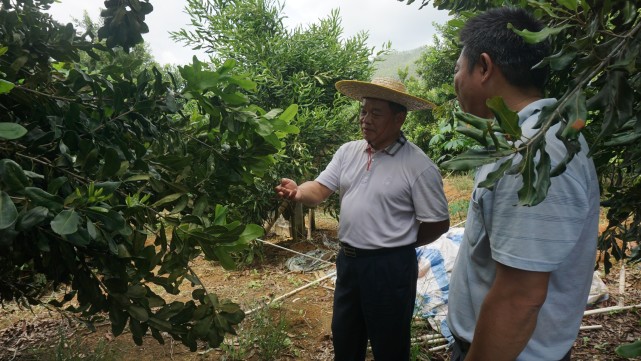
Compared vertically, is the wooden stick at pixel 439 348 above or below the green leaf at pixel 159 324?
below

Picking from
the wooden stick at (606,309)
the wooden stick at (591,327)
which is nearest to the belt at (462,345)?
the wooden stick at (591,327)

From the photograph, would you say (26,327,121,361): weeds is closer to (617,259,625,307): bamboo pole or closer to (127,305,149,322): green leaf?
(127,305,149,322): green leaf

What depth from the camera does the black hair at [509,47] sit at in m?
1.17

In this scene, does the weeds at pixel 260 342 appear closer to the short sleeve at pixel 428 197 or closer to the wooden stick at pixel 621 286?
the short sleeve at pixel 428 197

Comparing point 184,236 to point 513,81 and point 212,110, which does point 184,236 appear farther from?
point 513,81

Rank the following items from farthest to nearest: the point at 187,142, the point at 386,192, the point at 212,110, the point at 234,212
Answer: the point at 386,192 → the point at 234,212 → the point at 187,142 → the point at 212,110

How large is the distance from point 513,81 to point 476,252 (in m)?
0.48

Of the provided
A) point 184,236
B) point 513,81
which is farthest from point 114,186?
point 513,81

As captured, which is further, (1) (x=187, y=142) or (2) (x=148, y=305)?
(1) (x=187, y=142)

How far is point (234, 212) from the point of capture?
76.9 inches

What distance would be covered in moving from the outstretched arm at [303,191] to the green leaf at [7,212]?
1.48 m

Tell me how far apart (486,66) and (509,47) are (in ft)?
0.24

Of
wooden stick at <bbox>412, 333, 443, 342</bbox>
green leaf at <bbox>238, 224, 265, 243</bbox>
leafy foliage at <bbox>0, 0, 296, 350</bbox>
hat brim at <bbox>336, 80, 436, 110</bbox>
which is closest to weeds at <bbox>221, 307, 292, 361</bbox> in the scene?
wooden stick at <bbox>412, 333, 443, 342</bbox>

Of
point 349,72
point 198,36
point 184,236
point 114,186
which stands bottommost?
point 184,236
